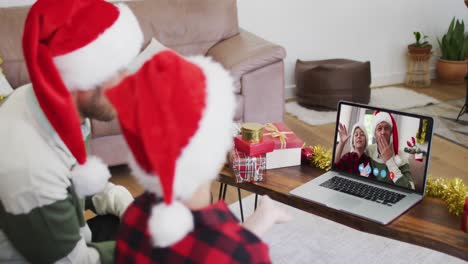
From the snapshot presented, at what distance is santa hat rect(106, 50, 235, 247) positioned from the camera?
0.91 meters

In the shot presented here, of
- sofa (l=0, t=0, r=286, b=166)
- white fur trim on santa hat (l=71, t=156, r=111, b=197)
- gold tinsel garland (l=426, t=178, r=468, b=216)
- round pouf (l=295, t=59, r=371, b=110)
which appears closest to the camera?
white fur trim on santa hat (l=71, t=156, r=111, b=197)

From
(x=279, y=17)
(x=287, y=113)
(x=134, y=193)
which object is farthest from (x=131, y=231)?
(x=279, y=17)

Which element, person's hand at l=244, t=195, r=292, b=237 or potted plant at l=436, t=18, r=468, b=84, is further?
potted plant at l=436, t=18, r=468, b=84

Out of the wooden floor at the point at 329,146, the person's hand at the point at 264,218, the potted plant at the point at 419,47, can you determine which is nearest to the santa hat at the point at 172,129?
the person's hand at the point at 264,218

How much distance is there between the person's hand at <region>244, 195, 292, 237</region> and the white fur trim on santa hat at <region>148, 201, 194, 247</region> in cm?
22

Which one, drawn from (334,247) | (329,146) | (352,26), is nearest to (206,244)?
(334,247)

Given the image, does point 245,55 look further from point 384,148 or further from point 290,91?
point 384,148

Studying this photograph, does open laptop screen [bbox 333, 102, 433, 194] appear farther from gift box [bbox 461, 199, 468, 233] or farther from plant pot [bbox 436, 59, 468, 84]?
plant pot [bbox 436, 59, 468, 84]

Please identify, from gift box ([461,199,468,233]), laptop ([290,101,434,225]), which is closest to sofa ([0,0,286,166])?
laptop ([290,101,434,225])

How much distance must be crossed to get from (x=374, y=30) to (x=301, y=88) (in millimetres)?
1006

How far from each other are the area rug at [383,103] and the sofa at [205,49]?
27.5 inches

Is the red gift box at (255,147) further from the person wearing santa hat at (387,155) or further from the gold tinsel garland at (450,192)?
the gold tinsel garland at (450,192)

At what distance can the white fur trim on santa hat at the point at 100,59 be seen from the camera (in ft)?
4.34

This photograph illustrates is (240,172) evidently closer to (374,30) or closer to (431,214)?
(431,214)
